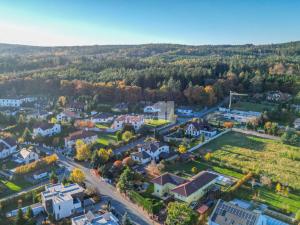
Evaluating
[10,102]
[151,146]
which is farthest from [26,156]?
[10,102]

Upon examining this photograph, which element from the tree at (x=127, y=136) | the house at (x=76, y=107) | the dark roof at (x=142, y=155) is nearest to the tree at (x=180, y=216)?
the dark roof at (x=142, y=155)

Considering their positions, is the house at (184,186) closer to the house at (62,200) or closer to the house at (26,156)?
the house at (62,200)

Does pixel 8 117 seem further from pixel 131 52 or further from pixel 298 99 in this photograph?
pixel 131 52

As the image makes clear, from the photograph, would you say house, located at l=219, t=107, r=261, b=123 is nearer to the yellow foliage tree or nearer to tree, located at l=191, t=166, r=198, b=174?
tree, located at l=191, t=166, r=198, b=174

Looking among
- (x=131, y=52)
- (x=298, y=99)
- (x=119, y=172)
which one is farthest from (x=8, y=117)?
(x=131, y=52)

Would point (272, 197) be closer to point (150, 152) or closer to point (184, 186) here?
point (184, 186)

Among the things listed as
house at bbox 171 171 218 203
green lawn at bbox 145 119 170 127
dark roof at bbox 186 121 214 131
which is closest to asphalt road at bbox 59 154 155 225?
house at bbox 171 171 218 203
